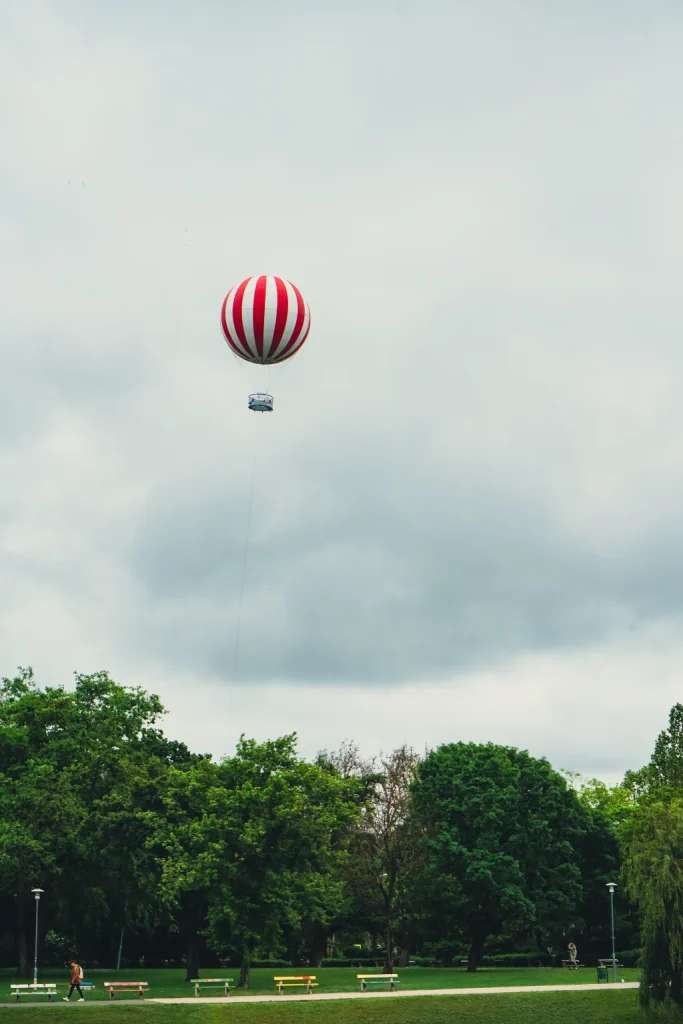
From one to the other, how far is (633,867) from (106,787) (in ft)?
97.2

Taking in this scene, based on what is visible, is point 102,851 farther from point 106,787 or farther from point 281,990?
point 281,990

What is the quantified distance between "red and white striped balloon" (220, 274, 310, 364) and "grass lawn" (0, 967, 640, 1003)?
82.6ft

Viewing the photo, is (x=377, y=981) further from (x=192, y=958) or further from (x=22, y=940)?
(x=22, y=940)

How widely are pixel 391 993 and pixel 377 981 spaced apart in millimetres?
7147

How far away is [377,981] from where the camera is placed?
2180 inches

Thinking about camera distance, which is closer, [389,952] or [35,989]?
[35,989]

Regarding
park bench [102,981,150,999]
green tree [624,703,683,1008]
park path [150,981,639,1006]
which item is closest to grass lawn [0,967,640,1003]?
park bench [102,981,150,999]

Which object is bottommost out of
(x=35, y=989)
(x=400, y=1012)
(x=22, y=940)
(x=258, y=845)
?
(x=400, y=1012)

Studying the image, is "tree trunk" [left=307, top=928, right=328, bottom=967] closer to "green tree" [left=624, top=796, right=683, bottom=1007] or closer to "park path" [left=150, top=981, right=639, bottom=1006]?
"park path" [left=150, top=981, right=639, bottom=1006]

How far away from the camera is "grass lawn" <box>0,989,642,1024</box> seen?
43469mm

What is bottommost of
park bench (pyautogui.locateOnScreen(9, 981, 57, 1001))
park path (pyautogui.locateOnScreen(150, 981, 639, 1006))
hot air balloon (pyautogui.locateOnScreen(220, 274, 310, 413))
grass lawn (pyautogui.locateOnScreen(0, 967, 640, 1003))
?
grass lawn (pyautogui.locateOnScreen(0, 967, 640, 1003))

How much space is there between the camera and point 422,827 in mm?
64562

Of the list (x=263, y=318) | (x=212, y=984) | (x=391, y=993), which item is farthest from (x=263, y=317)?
(x=212, y=984)

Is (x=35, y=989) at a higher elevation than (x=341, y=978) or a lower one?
higher
